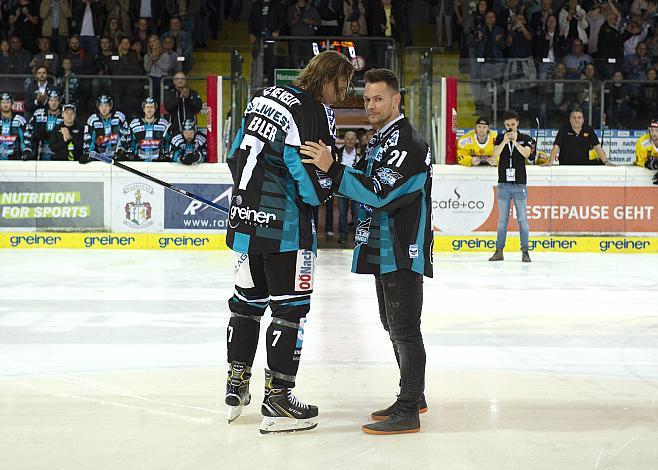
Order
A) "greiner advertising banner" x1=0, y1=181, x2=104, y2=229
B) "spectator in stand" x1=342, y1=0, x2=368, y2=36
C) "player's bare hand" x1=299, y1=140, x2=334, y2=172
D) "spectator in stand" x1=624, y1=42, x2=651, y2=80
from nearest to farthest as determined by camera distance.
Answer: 1. "player's bare hand" x1=299, y1=140, x2=334, y2=172
2. "greiner advertising banner" x1=0, y1=181, x2=104, y2=229
3. "spectator in stand" x1=624, y1=42, x2=651, y2=80
4. "spectator in stand" x1=342, y1=0, x2=368, y2=36

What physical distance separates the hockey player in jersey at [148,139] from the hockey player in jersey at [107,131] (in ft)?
0.46

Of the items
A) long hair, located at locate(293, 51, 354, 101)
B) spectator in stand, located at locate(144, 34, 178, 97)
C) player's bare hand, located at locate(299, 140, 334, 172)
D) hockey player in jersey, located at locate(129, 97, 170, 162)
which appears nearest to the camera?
player's bare hand, located at locate(299, 140, 334, 172)

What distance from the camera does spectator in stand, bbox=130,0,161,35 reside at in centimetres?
1925

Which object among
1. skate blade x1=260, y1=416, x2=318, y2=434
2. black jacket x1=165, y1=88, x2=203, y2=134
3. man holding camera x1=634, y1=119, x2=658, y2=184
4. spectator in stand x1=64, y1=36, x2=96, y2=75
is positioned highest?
spectator in stand x1=64, y1=36, x2=96, y2=75

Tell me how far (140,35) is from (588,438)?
15.1m

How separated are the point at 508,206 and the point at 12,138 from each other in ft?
23.8

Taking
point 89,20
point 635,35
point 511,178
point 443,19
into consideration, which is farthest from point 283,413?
point 443,19

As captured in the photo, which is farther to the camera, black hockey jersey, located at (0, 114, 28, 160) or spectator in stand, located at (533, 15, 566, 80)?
spectator in stand, located at (533, 15, 566, 80)

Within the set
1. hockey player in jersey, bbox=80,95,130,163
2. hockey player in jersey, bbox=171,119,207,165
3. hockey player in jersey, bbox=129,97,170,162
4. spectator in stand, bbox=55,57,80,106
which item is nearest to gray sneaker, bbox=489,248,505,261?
hockey player in jersey, bbox=171,119,207,165

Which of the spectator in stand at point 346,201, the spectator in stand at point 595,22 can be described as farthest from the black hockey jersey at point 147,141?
the spectator in stand at point 595,22

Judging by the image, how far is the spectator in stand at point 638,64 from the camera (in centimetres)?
1591

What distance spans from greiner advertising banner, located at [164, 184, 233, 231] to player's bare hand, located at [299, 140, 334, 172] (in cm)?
982

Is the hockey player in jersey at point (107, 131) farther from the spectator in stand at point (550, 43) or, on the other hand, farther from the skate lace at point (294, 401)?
the skate lace at point (294, 401)

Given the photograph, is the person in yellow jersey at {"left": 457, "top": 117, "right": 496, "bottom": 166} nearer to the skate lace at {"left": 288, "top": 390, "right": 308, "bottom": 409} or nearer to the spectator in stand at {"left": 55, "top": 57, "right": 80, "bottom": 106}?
the spectator in stand at {"left": 55, "top": 57, "right": 80, "bottom": 106}
